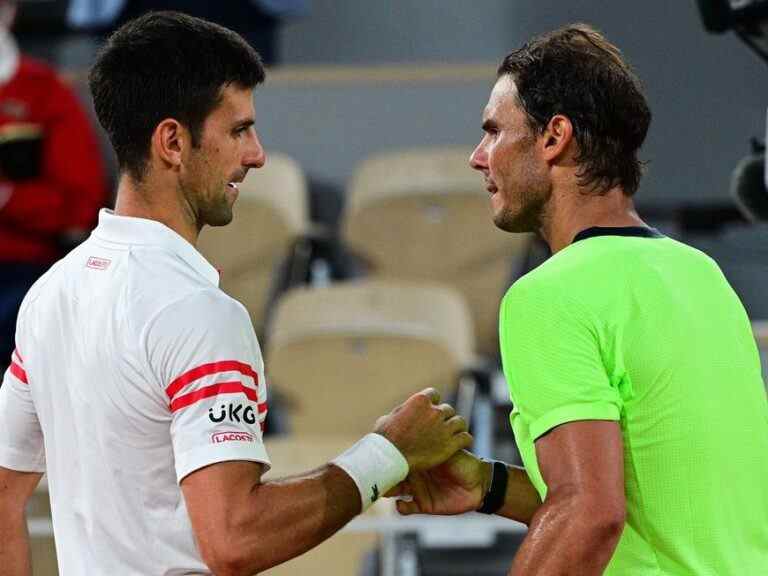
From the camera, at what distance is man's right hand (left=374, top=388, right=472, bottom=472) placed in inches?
86.4

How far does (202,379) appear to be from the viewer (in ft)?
6.24

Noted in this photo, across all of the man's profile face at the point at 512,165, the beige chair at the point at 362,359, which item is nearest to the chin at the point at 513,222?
the man's profile face at the point at 512,165

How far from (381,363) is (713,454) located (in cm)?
266

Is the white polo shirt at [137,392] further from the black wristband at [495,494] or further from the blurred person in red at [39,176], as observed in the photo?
the blurred person in red at [39,176]

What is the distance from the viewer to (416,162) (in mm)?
5297

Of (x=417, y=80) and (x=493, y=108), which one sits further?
(x=417, y=80)

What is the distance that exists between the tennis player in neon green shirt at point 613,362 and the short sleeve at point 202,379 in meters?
0.35

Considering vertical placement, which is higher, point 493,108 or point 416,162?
point 493,108

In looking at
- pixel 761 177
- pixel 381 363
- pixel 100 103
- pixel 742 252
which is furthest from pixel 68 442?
pixel 742 252

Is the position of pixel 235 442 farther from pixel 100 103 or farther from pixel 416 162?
pixel 416 162

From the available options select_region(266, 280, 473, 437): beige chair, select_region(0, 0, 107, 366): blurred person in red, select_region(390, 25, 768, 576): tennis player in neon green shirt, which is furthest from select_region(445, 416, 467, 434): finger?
select_region(0, 0, 107, 366): blurred person in red

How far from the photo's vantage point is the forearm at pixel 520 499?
230 centimetres

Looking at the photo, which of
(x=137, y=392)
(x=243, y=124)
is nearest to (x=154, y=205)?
(x=243, y=124)

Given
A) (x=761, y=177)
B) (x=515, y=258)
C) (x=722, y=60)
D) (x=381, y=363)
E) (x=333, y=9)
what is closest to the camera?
(x=761, y=177)
